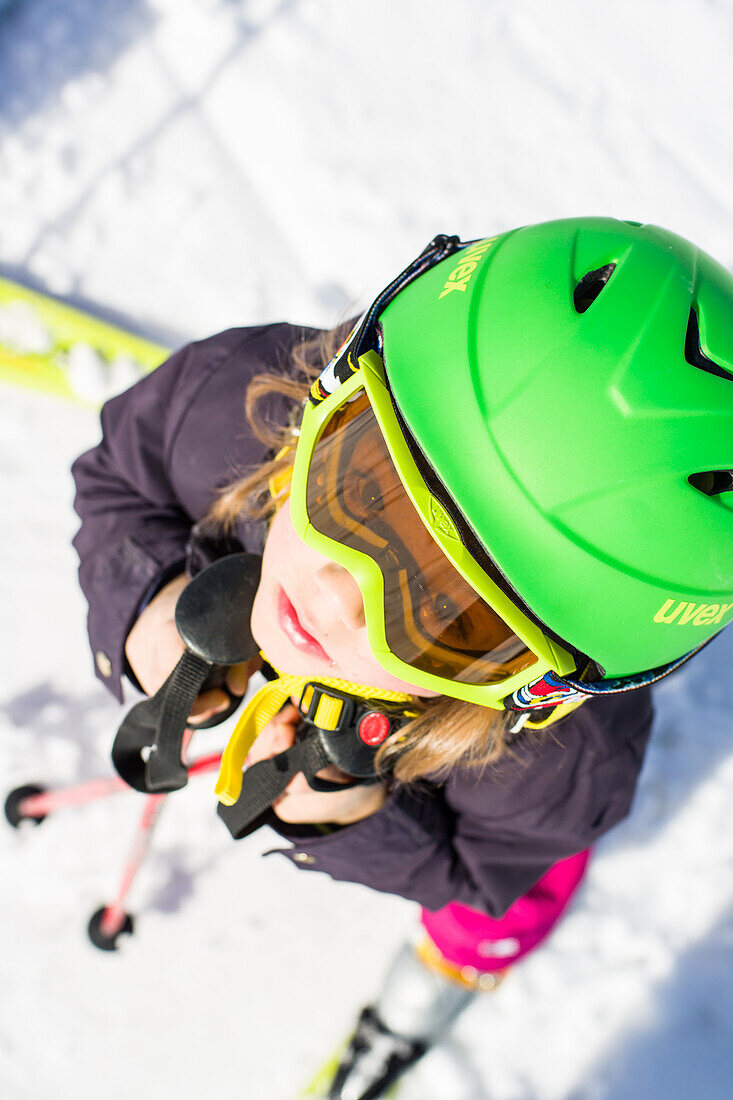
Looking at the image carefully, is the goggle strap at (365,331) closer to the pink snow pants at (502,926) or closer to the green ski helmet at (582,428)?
the green ski helmet at (582,428)

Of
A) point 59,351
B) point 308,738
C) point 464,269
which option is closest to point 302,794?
point 308,738

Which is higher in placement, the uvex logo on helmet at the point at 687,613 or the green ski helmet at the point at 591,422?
the green ski helmet at the point at 591,422

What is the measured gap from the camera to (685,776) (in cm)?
232

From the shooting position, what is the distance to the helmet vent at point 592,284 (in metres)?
0.96

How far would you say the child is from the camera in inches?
34.6

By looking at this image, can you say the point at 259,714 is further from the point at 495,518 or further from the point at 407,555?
the point at 495,518

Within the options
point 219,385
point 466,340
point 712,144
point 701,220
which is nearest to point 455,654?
point 466,340

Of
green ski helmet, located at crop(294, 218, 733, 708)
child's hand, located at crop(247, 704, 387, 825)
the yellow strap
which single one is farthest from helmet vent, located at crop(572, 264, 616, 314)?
child's hand, located at crop(247, 704, 387, 825)

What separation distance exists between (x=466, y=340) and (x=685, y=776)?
196 centimetres

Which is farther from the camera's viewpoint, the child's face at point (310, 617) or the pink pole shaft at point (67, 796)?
the pink pole shaft at point (67, 796)

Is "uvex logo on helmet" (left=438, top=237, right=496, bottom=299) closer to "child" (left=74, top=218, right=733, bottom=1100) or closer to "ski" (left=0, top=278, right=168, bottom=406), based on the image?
"child" (left=74, top=218, right=733, bottom=1100)

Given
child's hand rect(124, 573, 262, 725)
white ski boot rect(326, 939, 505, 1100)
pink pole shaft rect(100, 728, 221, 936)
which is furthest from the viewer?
white ski boot rect(326, 939, 505, 1100)

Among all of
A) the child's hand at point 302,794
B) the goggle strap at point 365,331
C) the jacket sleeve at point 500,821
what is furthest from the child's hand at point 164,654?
the goggle strap at point 365,331

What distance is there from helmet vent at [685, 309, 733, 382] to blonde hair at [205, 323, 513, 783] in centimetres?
63
